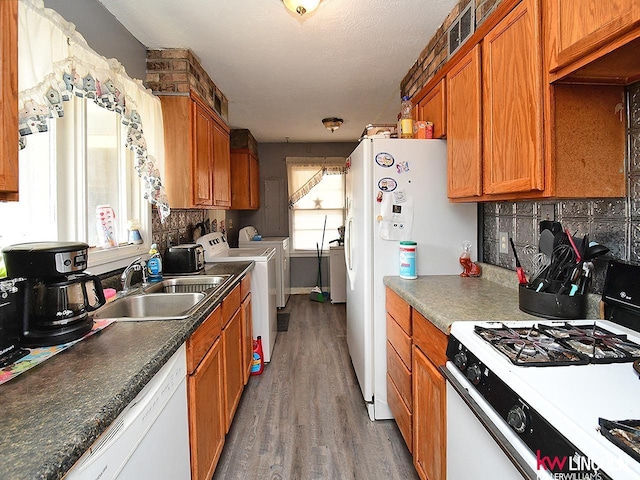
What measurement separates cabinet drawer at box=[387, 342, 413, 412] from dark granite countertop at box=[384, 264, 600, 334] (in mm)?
373

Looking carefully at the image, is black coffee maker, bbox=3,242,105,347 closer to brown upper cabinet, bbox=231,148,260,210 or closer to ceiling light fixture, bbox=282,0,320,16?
ceiling light fixture, bbox=282,0,320,16

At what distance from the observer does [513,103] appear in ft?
4.55

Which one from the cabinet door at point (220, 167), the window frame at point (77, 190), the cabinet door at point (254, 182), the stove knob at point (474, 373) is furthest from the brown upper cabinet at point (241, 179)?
the stove knob at point (474, 373)

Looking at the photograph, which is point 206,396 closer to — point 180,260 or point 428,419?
point 428,419

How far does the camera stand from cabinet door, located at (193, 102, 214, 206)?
2645 mm

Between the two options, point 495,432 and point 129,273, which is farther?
point 129,273

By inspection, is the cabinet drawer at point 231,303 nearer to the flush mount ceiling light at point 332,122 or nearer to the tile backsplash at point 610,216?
the tile backsplash at point 610,216

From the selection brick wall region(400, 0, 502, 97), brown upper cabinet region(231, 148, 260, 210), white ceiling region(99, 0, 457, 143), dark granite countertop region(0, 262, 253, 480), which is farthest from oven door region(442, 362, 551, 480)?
brown upper cabinet region(231, 148, 260, 210)

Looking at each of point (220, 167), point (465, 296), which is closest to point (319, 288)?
point (220, 167)

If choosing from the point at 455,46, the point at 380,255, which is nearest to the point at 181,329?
the point at 380,255

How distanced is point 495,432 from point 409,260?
130cm

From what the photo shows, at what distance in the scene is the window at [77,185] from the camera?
1538 millimetres

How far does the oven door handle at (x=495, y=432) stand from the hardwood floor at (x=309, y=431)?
0.97 meters

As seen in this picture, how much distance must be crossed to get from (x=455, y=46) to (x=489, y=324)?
1602 millimetres
